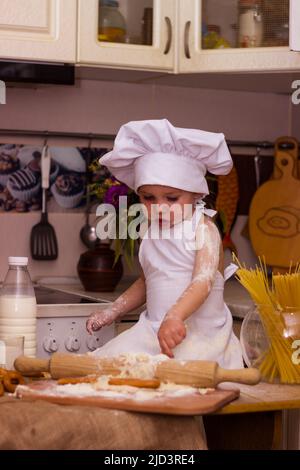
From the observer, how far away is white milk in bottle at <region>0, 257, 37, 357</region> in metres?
2.00

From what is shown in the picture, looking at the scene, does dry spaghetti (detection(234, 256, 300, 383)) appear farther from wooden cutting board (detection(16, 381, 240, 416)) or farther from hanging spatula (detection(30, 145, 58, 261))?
hanging spatula (detection(30, 145, 58, 261))

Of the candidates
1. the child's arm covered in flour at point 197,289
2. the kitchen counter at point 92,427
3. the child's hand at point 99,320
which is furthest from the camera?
the child's hand at point 99,320

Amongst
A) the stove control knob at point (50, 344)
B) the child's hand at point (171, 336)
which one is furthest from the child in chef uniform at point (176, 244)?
the stove control knob at point (50, 344)

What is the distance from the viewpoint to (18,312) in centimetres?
200

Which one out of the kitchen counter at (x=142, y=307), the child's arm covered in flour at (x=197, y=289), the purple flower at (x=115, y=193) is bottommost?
the kitchen counter at (x=142, y=307)

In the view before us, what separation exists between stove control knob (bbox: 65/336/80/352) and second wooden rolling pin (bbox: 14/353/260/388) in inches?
31.1

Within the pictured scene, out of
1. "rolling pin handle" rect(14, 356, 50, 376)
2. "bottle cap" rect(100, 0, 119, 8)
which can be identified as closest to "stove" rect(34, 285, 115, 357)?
"rolling pin handle" rect(14, 356, 50, 376)

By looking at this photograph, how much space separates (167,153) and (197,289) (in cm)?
32

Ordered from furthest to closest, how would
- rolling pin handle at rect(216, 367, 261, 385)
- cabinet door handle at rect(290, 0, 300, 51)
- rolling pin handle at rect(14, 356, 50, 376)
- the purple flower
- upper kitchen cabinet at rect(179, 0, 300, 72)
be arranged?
1. the purple flower
2. upper kitchen cabinet at rect(179, 0, 300, 72)
3. cabinet door handle at rect(290, 0, 300, 51)
4. rolling pin handle at rect(14, 356, 50, 376)
5. rolling pin handle at rect(216, 367, 261, 385)

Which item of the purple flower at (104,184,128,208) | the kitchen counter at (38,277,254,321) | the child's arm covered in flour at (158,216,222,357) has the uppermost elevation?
the purple flower at (104,184,128,208)

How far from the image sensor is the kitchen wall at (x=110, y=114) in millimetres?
3061

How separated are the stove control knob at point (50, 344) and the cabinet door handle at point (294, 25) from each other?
0.99 m

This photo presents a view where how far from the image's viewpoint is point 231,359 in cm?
203

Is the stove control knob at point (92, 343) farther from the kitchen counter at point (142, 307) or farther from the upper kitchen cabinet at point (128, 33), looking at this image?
the upper kitchen cabinet at point (128, 33)
